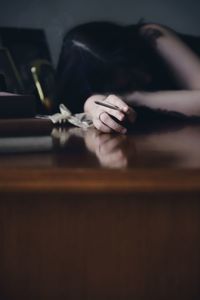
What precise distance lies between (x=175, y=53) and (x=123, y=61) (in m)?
0.14

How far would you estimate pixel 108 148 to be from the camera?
24.9 inches

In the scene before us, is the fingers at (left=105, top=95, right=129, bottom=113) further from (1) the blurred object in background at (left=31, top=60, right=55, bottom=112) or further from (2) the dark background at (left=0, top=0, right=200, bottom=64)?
(2) the dark background at (left=0, top=0, right=200, bottom=64)

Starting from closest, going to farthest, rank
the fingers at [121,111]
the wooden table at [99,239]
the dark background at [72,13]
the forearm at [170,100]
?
the wooden table at [99,239] < the fingers at [121,111] < the forearm at [170,100] < the dark background at [72,13]

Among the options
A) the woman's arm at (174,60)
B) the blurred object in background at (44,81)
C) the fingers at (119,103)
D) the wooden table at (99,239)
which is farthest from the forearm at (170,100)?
the wooden table at (99,239)

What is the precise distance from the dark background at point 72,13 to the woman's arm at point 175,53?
3 cm

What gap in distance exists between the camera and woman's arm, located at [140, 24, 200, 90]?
131 cm

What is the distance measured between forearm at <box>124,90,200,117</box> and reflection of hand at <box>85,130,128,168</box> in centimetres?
38

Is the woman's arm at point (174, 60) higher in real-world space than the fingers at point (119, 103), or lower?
lower

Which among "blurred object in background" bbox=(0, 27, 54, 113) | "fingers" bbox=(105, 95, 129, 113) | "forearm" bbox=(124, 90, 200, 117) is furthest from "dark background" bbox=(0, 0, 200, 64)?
"fingers" bbox=(105, 95, 129, 113)

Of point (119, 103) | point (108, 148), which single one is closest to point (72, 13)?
point (119, 103)

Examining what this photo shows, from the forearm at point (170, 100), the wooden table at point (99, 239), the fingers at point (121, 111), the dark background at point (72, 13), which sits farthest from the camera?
the dark background at point (72, 13)

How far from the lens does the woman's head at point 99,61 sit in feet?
4.32

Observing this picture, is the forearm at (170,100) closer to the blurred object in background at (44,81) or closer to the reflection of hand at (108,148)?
the blurred object in background at (44,81)

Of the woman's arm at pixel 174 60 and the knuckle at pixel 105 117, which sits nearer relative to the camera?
the knuckle at pixel 105 117
